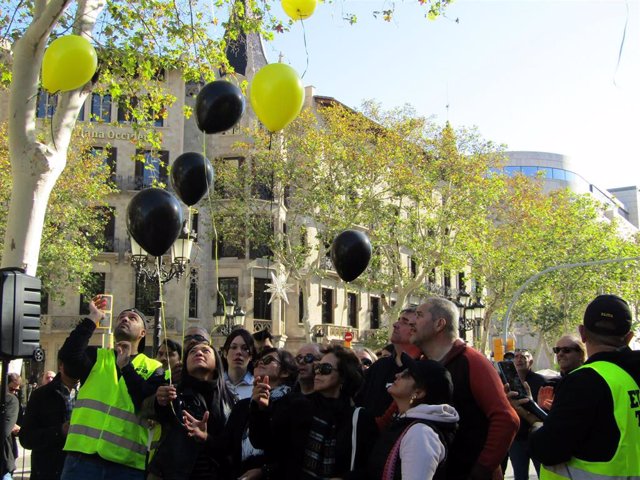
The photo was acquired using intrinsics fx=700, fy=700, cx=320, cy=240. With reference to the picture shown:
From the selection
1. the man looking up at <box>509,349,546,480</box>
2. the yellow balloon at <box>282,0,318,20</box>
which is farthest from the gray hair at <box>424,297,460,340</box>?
the man looking up at <box>509,349,546,480</box>

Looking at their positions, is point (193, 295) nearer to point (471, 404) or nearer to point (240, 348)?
point (240, 348)

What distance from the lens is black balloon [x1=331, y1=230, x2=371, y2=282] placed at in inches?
240

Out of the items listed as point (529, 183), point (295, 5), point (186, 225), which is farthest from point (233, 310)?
point (529, 183)

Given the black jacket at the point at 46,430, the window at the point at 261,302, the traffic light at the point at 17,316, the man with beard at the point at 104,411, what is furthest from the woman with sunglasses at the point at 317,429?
the window at the point at 261,302

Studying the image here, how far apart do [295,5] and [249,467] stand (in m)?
3.95

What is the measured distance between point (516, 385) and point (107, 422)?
252 cm

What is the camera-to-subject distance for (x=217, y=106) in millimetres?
5531

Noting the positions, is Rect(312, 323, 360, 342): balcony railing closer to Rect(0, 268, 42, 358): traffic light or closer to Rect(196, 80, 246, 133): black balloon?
Rect(196, 80, 246, 133): black balloon

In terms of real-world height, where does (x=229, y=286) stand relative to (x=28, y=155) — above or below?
below

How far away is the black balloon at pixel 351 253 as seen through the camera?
6102mm

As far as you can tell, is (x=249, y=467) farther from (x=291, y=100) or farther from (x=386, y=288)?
(x=386, y=288)

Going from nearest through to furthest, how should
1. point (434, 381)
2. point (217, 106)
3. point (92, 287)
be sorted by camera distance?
point (434, 381) < point (217, 106) < point (92, 287)

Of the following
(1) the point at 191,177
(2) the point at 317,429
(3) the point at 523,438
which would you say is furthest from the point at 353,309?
(2) the point at 317,429

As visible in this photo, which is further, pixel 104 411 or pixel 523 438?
pixel 523 438
